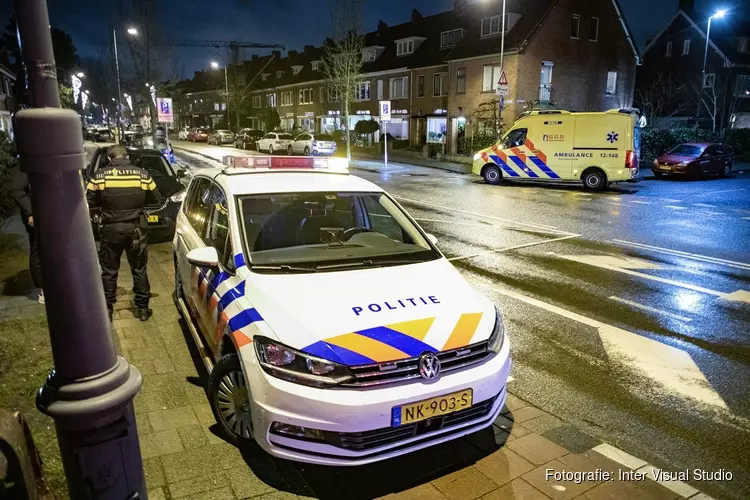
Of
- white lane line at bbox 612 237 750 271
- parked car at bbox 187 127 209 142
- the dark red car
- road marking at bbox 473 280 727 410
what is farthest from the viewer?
parked car at bbox 187 127 209 142

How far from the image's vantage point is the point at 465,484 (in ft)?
10.8

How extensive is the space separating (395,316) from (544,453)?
139 centimetres

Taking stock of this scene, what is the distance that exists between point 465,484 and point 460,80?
34.0 metres

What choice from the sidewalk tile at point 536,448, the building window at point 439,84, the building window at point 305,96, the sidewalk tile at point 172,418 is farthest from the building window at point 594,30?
the sidewalk tile at point 172,418

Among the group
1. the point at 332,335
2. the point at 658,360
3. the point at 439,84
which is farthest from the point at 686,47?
the point at 332,335

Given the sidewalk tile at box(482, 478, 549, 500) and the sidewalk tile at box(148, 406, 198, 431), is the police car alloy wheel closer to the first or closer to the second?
the sidewalk tile at box(148, 406, 198, 431)

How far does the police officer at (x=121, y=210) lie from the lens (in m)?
5.56

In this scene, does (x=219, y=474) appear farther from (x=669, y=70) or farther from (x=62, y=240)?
(x=669, y=70)

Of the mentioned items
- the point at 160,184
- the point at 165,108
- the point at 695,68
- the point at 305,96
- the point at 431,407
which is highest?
the point at 695,68

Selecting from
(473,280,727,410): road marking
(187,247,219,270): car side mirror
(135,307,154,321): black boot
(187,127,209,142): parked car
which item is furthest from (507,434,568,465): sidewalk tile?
(187,127,209,142): parked car

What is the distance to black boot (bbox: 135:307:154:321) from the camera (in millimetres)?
5941

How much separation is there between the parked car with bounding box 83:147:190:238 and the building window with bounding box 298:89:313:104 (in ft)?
147

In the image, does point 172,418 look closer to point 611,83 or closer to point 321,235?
point 321,235

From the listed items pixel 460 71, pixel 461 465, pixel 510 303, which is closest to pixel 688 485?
pixel 461 465
